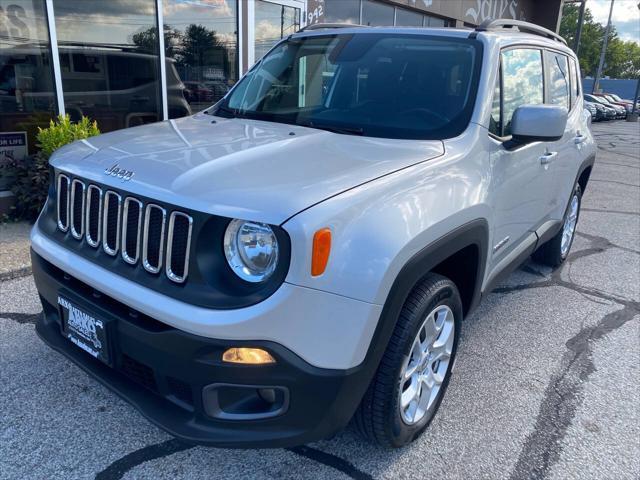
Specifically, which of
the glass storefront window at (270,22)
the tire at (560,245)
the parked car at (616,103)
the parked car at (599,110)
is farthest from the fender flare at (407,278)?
the parked car at (616,103)

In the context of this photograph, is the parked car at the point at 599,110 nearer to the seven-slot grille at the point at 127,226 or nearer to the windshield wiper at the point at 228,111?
the windshield wiper at the point at 228,111

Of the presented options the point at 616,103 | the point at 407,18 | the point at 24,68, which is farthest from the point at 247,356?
the point at 616,103

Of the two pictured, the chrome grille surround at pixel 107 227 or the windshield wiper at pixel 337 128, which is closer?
the chrome grille surround at pixel 107 227

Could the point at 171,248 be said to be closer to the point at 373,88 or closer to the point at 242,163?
the point at 242,163

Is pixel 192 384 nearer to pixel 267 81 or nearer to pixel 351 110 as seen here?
pixel 351 110

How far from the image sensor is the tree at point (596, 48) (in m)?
71.6

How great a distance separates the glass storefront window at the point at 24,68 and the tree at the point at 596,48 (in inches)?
2700

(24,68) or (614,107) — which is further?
(614,107)

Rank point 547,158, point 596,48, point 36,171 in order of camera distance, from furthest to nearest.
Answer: point 596,48, point 36,171, point 547,158

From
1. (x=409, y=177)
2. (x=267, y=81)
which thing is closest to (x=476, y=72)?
(x=409, y=177)

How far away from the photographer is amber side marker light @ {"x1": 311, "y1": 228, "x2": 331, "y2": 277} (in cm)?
175

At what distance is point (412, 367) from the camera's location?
235 centimetres

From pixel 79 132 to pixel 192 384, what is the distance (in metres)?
4.33

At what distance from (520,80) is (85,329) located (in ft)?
9.06
